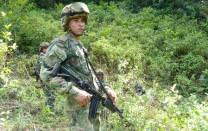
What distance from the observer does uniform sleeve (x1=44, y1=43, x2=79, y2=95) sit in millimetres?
4480

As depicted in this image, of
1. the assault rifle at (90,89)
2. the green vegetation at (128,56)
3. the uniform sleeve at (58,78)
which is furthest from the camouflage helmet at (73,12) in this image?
the green vegetation at (128,56)

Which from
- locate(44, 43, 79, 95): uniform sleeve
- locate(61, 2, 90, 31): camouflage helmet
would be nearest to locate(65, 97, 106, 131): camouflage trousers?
locate(44, 43, 79, 95): uniform sleeve

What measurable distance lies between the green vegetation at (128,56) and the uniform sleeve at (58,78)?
1.21 metres

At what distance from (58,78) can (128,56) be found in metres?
5.99

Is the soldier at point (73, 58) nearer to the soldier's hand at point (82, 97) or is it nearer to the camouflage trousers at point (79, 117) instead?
the camouflage trousers at point (79, 117)

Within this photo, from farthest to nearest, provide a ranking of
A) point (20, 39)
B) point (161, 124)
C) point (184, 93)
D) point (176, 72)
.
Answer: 1. point (20, 39)
2. point (176, 72)
3. point (184, 93)
4. point (161, 124)

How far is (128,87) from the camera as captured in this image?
8.16 m

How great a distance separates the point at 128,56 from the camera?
34.3 ft

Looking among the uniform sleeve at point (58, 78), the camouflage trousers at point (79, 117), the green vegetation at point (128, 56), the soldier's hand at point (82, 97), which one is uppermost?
the uniform sleeve at point (58, 78)

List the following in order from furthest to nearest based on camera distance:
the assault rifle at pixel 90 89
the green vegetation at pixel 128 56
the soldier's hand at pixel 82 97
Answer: the green vegetation at pixel 128 56, the assault rifle at pixel 90 89, the soldier's hand at pixel 82 97

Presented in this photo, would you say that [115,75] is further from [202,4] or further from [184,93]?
[202,4]

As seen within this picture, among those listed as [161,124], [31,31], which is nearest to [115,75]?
[31,31]

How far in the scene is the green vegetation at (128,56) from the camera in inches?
253

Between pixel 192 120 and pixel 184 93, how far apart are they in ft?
14.7
